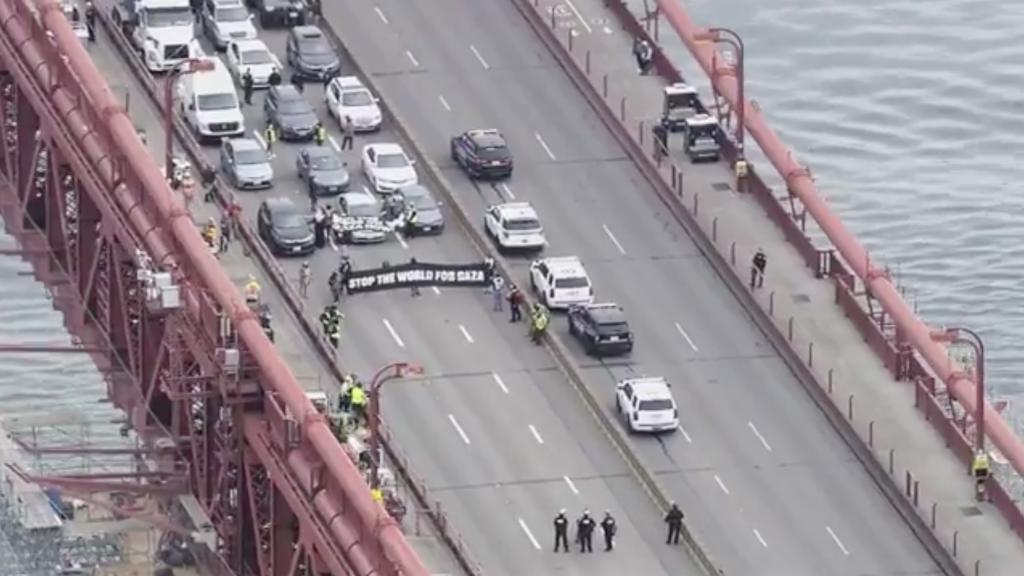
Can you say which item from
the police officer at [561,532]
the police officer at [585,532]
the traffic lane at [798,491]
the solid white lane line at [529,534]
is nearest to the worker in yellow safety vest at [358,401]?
the solid white lane line at [529,534]

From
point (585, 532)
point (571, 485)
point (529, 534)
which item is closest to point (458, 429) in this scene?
point (571, 485)

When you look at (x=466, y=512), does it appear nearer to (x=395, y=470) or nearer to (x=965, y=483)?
(x=395, y=470)

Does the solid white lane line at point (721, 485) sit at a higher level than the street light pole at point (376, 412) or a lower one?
lower

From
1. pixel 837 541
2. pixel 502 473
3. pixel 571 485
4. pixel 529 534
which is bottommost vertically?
pixel 837 541

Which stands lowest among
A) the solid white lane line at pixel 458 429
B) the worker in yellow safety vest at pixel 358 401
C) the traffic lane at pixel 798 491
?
the traffic lane at pixel 798 491

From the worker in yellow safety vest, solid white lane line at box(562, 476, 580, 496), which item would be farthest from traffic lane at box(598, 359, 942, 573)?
the worker in yellow safety vest

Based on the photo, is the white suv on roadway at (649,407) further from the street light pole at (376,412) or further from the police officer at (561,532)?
the street light pole at (376,412)

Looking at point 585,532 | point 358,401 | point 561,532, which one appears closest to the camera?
point 585,532

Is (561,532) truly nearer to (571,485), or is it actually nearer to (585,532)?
(585,532)
